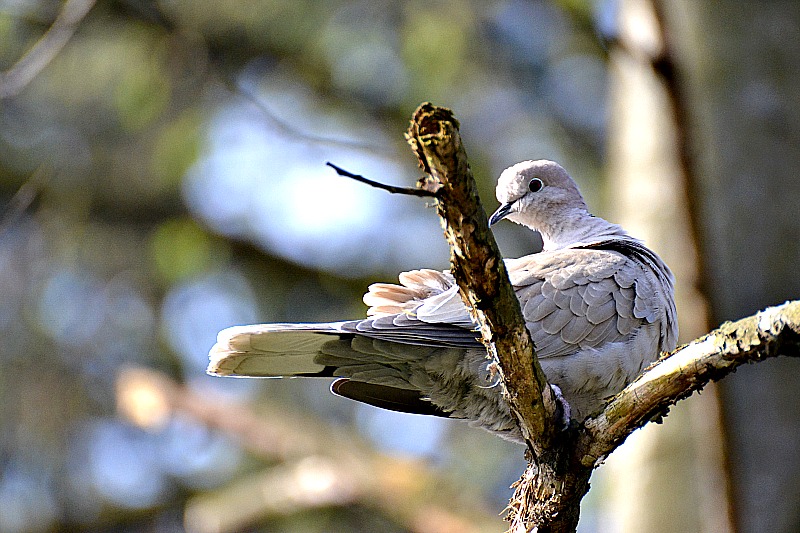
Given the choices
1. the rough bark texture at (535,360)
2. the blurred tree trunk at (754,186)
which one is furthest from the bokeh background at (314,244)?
the rough bark texture at (535,360)

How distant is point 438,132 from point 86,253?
646 centimetres

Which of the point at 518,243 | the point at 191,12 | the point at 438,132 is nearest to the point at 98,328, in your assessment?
the point at 191,12

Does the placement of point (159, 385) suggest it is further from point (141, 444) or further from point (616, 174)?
point (616, 174)

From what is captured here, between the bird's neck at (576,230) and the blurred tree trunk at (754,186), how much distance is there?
2.75ft

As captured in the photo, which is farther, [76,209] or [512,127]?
[512,127]

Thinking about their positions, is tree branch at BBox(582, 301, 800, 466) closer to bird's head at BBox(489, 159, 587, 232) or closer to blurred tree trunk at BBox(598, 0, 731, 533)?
bird's head at BBox(489, 159, 587, 232)

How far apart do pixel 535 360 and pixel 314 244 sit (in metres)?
5.67

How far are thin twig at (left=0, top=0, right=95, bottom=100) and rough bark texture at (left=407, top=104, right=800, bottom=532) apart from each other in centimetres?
267

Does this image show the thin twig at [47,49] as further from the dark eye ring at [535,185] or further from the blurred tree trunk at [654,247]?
the blurred tree trunk at [654,247]

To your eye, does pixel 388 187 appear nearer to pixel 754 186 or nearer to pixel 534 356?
pixel 534 356

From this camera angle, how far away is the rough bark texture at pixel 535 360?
70.9 inches

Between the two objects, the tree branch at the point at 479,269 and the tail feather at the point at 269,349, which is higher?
the tree branch at the point at 479,269

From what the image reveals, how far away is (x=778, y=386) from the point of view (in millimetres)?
4508

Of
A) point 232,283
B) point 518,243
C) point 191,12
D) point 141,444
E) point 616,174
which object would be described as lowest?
point 141,444
